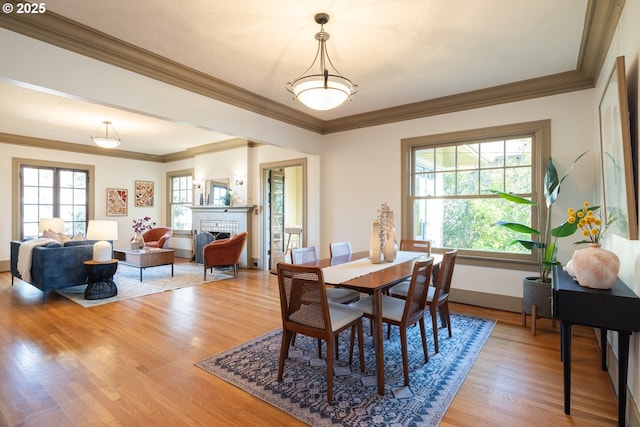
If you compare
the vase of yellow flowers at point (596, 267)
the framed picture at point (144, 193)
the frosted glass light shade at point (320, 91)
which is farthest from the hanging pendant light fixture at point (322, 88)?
the framed picture at point (144, 193)

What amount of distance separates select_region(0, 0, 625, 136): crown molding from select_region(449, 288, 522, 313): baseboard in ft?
7.92

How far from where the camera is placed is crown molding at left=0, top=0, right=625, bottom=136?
8.06 ft

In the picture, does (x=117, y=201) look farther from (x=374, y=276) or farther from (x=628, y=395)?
(x=628, y=395)

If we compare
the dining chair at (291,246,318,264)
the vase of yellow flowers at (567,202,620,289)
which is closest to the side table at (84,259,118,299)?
the dining chair at (291,246,318,264)

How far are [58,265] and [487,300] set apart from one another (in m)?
5.64

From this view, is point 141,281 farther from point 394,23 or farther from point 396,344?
point 394,23

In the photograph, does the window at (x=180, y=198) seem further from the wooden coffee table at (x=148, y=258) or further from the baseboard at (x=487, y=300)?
the baseboard at (x=487, y=300)

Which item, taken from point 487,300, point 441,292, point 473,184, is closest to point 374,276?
point 441,292

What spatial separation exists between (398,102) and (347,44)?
177cm

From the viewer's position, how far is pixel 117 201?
7996 millimetres

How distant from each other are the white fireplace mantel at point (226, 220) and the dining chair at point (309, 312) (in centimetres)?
451

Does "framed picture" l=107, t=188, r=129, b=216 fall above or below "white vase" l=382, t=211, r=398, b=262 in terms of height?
above

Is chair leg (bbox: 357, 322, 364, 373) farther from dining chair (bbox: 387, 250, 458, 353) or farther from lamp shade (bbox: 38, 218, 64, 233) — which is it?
lamp shade (bbox: 38, 218, 64, 233)

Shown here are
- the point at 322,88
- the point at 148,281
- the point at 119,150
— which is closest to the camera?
the point at 322,88
